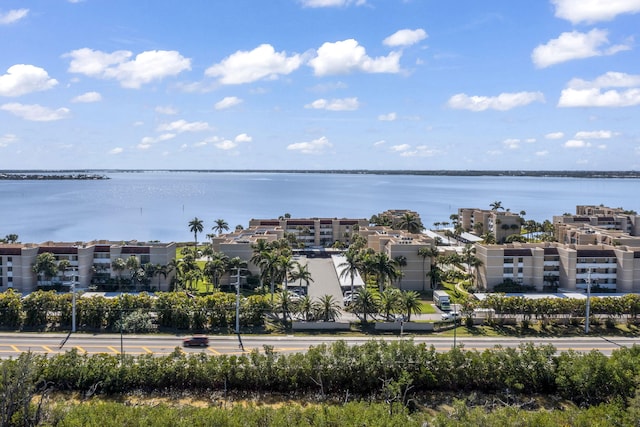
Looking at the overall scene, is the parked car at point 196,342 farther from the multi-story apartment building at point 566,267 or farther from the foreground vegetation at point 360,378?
the multi-story apartment building at point 566,267

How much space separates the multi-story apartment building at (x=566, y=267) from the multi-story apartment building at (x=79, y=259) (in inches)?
2046

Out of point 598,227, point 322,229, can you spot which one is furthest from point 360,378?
point 598,227

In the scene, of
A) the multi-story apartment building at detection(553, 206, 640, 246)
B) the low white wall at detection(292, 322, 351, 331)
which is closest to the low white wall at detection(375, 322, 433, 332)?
the low white wall at detection(292, 322, 351, 331)

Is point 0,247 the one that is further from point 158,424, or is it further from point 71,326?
point 158,424

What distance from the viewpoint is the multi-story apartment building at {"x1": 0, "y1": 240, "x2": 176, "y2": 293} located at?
6962 centimetres

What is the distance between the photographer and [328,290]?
241ft

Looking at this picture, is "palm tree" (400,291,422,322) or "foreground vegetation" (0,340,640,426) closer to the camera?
"foreground vegetation" (0,340,640,426)

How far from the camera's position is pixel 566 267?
73.8 meters

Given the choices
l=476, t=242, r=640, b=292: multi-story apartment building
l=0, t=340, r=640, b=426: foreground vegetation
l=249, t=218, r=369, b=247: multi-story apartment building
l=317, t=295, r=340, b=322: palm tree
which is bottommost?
l=0, t=340, r=640, b=426: foreground vegetation

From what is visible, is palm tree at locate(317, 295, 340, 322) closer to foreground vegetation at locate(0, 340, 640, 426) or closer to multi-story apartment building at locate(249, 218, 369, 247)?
foreground vegetation at locate(0, 340, 640, 426)

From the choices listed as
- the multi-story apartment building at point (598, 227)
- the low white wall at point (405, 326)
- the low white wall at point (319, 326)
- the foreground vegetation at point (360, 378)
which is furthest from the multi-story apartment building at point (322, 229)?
the foreground vegetation at point (360, 378)

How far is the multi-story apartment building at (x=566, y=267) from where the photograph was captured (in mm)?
73375

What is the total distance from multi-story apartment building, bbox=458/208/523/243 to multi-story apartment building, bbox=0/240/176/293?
8111 centimetres

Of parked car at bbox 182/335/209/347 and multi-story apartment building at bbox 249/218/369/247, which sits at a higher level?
multi-story apartment building at bbox 249/218/369/247
